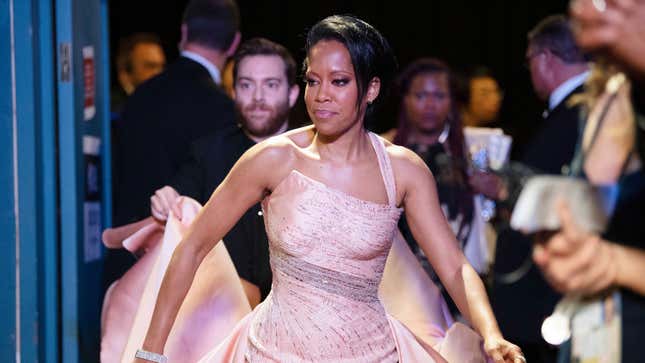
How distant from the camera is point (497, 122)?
23.2 feet

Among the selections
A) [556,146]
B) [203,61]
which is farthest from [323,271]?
[203,61]

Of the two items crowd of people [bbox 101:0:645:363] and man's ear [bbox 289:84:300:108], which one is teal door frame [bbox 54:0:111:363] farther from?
man's ear [bbox 289:84:300:108]

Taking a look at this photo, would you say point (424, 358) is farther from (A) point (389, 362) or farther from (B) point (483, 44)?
(B) point (483, 44)

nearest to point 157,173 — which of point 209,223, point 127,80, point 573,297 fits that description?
point 209,223

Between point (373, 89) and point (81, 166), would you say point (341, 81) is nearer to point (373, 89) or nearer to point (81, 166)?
point (373, 89)

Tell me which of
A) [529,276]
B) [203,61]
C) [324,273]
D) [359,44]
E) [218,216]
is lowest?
[529,276]

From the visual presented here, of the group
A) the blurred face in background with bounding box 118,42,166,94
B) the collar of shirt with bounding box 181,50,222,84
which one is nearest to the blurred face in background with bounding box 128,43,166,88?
the blurred face in background with bounding box 118,42,166,94

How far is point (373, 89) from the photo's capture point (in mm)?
2725

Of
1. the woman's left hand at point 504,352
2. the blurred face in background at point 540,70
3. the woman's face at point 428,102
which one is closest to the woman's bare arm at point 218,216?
the woman's left hand at point 504,352

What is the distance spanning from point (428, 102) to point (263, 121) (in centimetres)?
138

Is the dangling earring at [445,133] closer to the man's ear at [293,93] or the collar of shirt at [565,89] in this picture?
the collar of shirt at [565,89]

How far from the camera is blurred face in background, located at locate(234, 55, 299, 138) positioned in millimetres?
3777

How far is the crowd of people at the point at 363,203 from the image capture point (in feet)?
5.39

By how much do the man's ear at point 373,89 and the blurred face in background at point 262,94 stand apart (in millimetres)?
1093
